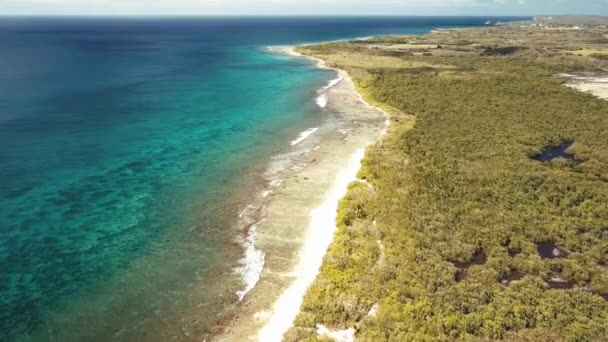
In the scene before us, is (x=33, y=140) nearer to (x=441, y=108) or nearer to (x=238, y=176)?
(x=238, y=176)

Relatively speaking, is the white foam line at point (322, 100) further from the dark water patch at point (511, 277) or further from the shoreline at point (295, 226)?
the dark water patch at point (511, 277)

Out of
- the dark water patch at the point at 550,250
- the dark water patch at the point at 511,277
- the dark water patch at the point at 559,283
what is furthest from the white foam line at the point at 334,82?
the dark water patch at the point at 559,283

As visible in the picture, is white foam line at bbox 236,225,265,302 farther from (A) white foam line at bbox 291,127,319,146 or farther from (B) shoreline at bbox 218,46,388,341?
(A) white foam line at bbox 291,127,319,146

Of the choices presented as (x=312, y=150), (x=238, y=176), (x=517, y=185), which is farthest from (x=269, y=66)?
(x=517, y=185)

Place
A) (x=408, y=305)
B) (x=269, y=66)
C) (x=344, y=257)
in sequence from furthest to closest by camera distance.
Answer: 1. (x=269, y=66)
2. (x=344, y=257)
3. (x=408, y=305)

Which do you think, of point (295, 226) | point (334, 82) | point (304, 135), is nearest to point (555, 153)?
point (304, 135)

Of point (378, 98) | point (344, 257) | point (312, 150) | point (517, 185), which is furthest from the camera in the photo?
point (378, 98)

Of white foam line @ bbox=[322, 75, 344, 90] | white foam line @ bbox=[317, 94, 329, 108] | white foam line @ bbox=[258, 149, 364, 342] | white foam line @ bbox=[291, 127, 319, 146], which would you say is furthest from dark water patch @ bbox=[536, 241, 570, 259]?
white foam line @ bbox=[322, 75, 344, 90]
